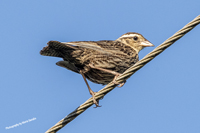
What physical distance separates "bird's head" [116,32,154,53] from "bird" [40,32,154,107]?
2.33 ft

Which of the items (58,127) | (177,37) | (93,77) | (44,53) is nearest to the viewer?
(177,37)

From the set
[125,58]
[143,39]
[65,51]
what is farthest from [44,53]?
[143,39]

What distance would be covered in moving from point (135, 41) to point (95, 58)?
1.87m

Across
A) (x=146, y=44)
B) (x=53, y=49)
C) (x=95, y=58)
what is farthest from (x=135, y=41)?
(x=53, y=49)

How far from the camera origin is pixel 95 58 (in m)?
8.69

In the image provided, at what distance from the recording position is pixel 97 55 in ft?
28.5

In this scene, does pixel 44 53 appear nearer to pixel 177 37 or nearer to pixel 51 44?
pixel 51 44

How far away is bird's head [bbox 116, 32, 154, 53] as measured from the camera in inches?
396

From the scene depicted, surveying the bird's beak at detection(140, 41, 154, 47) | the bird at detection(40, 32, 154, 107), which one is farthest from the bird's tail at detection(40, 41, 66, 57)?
the bird's beak at detection(140, 41, 154, 47)

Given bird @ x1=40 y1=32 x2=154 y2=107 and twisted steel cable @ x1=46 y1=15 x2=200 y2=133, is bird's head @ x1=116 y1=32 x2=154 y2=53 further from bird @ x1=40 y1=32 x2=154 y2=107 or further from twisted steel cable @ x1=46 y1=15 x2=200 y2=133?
twisted steel cable @ x1=46 y1=15 x2=200 y2=133

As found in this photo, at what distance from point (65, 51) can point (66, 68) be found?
98cm

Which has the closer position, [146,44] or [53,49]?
[53,49]

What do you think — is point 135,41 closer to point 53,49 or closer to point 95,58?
point 95,58

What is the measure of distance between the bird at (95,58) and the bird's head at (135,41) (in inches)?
27.9
